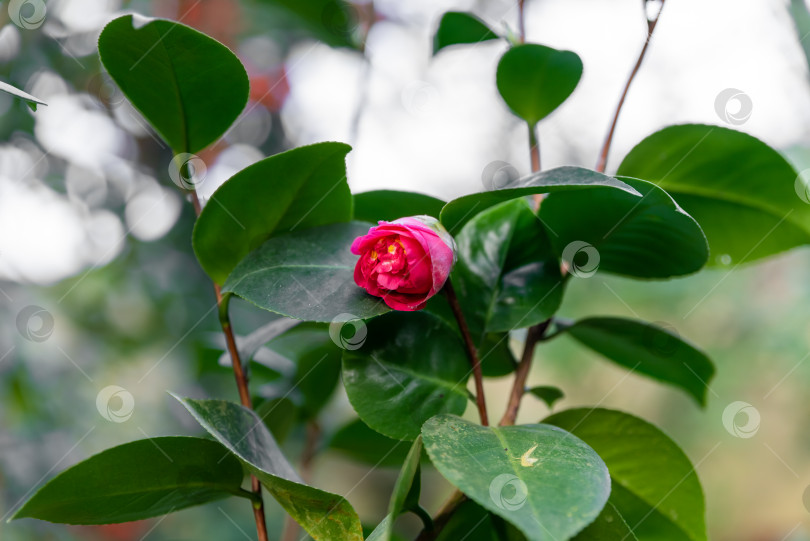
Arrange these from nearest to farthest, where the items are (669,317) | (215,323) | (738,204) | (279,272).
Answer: (279,272) → (738,204) → (215,323) → (669,317)

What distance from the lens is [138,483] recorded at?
0.39 metres

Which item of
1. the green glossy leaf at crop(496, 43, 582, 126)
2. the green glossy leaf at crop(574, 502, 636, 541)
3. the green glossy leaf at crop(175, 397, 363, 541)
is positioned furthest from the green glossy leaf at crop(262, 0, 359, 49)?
the green glossy leaf at crop(574, 502, 636, 541)

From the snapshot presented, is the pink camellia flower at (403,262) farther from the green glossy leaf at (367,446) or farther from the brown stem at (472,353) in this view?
the green glossy leaf at (367,446)

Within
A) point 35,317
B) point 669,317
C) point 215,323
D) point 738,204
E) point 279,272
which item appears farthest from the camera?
point 669,317

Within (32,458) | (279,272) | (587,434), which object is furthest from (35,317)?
(587,434)

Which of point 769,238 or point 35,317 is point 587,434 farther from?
point 35,317

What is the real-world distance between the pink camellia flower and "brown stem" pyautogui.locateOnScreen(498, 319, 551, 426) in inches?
5.3

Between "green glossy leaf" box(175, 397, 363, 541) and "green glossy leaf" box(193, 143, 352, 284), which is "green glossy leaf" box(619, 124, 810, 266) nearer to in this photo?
"green glossy leaf" box(193, 143, 352, 284)

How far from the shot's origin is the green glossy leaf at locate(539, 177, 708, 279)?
431 millimetres

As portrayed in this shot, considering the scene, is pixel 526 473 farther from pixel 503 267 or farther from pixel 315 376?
pixel 315 376

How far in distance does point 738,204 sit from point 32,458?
4.08 feet

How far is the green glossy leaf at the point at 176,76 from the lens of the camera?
1.33 feet

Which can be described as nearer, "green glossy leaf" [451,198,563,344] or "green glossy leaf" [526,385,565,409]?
"green glossy leaf" [451,198,563,344]

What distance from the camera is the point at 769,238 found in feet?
1.73
